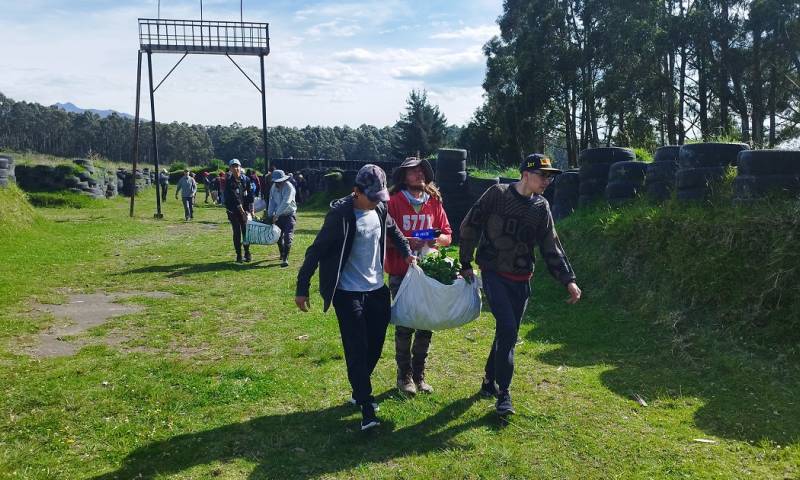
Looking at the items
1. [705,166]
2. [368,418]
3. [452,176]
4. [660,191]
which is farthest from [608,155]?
[368,418]

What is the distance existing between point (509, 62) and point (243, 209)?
25943mm

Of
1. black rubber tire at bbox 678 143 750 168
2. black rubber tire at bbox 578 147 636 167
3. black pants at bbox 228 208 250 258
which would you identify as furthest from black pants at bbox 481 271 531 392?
black pants at bbox 228 208 250 258

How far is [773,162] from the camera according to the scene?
6.40 m

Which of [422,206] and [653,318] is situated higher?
[422,206]

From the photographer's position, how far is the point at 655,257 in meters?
7.33

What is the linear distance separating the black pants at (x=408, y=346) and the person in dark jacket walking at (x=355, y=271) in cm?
48

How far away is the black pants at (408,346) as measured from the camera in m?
4.92

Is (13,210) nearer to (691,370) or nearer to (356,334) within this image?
(356,334)

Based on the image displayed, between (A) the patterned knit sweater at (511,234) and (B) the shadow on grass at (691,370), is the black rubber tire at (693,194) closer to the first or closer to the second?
(B) the shadow on grass at (691,370)

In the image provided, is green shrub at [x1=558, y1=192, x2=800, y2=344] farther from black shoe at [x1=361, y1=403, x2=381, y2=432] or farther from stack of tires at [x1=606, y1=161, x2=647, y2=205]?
black shoe at [x1=361, y1=403, x2=381, y2=432]

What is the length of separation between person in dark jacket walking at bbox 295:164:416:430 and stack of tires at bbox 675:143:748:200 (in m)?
4.72

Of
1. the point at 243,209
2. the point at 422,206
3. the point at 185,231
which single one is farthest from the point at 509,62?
the point at 422,206

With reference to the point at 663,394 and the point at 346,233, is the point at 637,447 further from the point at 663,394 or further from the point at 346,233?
the point at 346,233

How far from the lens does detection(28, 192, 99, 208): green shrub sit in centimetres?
2216
